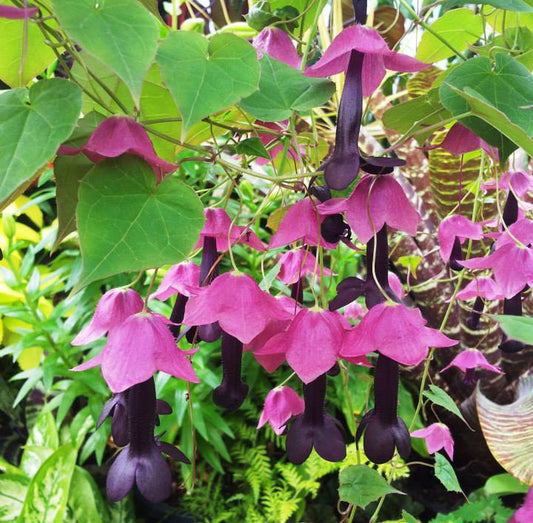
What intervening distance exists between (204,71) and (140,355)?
0.44ft

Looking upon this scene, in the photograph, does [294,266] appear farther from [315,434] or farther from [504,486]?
[504,486]

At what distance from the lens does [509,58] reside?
300 millimetres

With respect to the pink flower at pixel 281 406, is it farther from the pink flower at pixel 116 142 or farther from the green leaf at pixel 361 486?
the pink flower at pixel 116 142

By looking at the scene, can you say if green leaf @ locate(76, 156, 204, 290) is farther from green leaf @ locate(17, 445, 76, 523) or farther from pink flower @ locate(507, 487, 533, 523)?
green leaf @ locate(17, 445, 76, 523)

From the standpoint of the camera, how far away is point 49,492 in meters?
1.10

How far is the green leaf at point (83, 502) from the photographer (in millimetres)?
1164

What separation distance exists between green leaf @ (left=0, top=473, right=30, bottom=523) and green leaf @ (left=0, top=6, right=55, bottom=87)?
1.10 meters

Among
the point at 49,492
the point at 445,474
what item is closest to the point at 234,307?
the point at 445,474

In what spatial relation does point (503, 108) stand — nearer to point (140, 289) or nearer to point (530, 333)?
point (530, 333)

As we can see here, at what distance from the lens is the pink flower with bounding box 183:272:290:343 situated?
0.29m

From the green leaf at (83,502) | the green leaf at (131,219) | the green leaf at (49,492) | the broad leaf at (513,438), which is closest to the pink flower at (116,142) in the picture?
the green leaf at (131,219)

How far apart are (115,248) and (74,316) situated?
108cm

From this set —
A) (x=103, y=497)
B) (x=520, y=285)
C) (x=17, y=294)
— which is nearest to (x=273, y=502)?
(x=103, y=497)

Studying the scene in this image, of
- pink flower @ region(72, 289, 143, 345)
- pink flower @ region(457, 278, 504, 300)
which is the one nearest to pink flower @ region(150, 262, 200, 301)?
pink flower @ region(72, 289, 143, 345)
